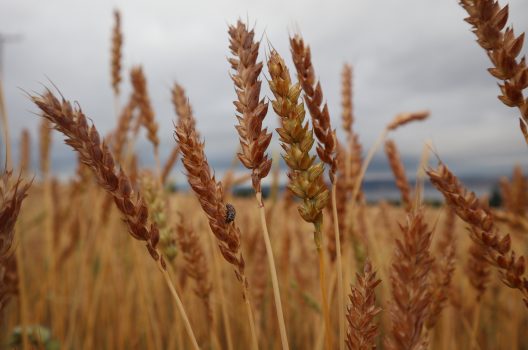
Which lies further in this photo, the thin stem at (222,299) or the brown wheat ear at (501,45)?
the thin stem at (222,299)

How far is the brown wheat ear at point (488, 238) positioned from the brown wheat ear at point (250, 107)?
0.41 metres

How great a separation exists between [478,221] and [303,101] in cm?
43

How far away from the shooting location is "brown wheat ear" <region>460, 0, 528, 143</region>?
2.32ft

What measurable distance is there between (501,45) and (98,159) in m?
0.72

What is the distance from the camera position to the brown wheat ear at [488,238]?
2.57 feet

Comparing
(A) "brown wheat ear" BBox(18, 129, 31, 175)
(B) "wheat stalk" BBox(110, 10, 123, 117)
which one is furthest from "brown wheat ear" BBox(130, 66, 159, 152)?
(A) "brown wheat ear" BBox(18, 129, 31, 175)

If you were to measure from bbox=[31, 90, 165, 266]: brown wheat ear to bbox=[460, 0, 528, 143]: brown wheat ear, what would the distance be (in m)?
0.67

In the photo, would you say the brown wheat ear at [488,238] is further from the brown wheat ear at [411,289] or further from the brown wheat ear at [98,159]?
the brown wheat ear at [98,159]

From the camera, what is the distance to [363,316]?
2.12 ft

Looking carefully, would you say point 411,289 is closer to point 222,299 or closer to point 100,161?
point 100,161

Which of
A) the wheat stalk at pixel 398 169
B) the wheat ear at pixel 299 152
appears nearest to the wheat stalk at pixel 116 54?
the wheat stalk at pixel 398 169

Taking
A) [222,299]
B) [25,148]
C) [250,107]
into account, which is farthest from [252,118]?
[25,148]

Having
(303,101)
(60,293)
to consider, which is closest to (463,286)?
(303,101)

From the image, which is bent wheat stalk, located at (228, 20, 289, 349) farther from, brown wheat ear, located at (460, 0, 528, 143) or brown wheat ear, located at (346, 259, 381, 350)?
brown wheat ear, located at (460, 0, 528, 143)
